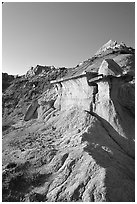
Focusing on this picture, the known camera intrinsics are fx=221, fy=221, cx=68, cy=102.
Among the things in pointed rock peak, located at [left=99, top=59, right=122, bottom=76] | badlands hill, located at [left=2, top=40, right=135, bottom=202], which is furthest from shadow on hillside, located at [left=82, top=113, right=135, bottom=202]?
pointed rock peak, located at [left=99, top=59, right=122, bottom=76]

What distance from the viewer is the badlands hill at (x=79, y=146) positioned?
10409 millimetres

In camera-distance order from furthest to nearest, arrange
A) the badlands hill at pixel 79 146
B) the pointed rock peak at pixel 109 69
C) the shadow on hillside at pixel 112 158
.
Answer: the pointed rock peak at pixel 109 69
the badlands hill at pixel 79 146
the shadow on hillside at pixel 112 158

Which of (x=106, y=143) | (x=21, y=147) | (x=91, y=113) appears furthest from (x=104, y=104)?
(x=21, y=147)

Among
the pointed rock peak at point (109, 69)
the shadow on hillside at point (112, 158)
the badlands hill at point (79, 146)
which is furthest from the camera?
the pointed rock peak at point (109, 69)

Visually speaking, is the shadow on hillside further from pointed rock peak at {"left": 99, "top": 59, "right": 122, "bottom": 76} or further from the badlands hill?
pointed rock peak at {"left": 99, "top": 59, "right": 122, "bottom": 76}

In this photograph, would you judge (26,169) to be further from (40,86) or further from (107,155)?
(40,86)

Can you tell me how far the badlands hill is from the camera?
1041 centimetres

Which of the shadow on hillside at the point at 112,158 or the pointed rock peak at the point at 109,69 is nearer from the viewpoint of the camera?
the shadow on hillside at the point at 112,158

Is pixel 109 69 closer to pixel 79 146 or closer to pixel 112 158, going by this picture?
pixel 79 146

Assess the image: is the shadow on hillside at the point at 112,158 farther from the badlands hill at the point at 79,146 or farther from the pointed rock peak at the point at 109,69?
the pointed rock peak at the point at 109,69

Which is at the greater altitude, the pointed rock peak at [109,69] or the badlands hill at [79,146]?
the pointed rock peak at [109,69]

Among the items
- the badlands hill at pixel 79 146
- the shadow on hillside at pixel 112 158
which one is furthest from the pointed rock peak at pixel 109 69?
the shadow on hillside at pixel 112 158

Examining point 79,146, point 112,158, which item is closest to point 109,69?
point 79,146

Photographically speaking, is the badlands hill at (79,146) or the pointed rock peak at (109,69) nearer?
the badlands hill at (79,146)
